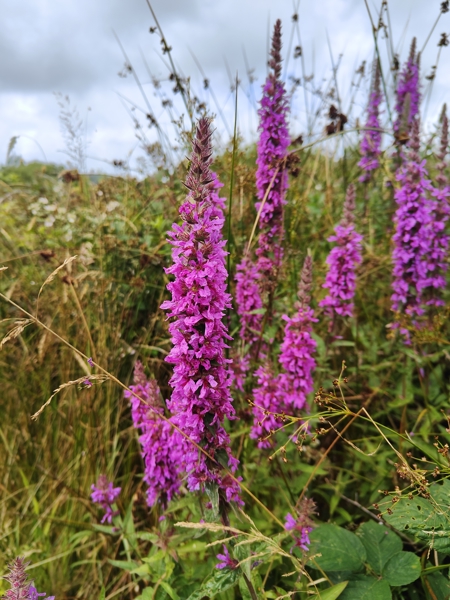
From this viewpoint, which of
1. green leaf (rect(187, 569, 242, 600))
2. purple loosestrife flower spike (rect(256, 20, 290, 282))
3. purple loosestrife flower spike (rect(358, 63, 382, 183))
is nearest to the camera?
green leaf (rect(187, 569, 242, 600))

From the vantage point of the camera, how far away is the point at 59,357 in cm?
412

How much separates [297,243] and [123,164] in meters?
2.98

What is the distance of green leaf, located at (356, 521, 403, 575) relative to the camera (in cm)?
192

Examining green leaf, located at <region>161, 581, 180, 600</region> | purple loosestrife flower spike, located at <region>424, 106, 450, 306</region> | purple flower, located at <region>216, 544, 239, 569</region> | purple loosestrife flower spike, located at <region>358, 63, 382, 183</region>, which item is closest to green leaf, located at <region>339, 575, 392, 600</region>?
purple flower, located at <region>216, 544, 239, 569</region>

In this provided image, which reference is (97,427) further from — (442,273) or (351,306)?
(442,273)

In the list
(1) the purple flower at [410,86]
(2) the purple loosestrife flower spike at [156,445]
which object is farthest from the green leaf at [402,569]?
(1) the purple flower at [410,86]

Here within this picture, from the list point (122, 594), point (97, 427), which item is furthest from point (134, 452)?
point (122, 594)

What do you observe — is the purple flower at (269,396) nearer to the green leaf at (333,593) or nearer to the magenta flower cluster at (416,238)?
the green leaf at (333,593)

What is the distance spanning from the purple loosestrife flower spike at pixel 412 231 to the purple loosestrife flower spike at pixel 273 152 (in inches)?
38.7

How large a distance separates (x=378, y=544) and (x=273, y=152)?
2616 mm

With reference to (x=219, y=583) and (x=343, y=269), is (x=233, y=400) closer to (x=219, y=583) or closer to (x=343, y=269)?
(x=219, y=583)

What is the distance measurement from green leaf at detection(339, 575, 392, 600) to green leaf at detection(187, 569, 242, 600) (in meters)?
0.55

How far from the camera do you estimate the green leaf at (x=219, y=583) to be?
1508 mm

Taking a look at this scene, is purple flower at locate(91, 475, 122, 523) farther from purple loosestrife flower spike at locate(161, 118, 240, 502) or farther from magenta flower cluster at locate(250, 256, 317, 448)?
purple loosestrife flower spike at locate(161, 118, 240, 502)
